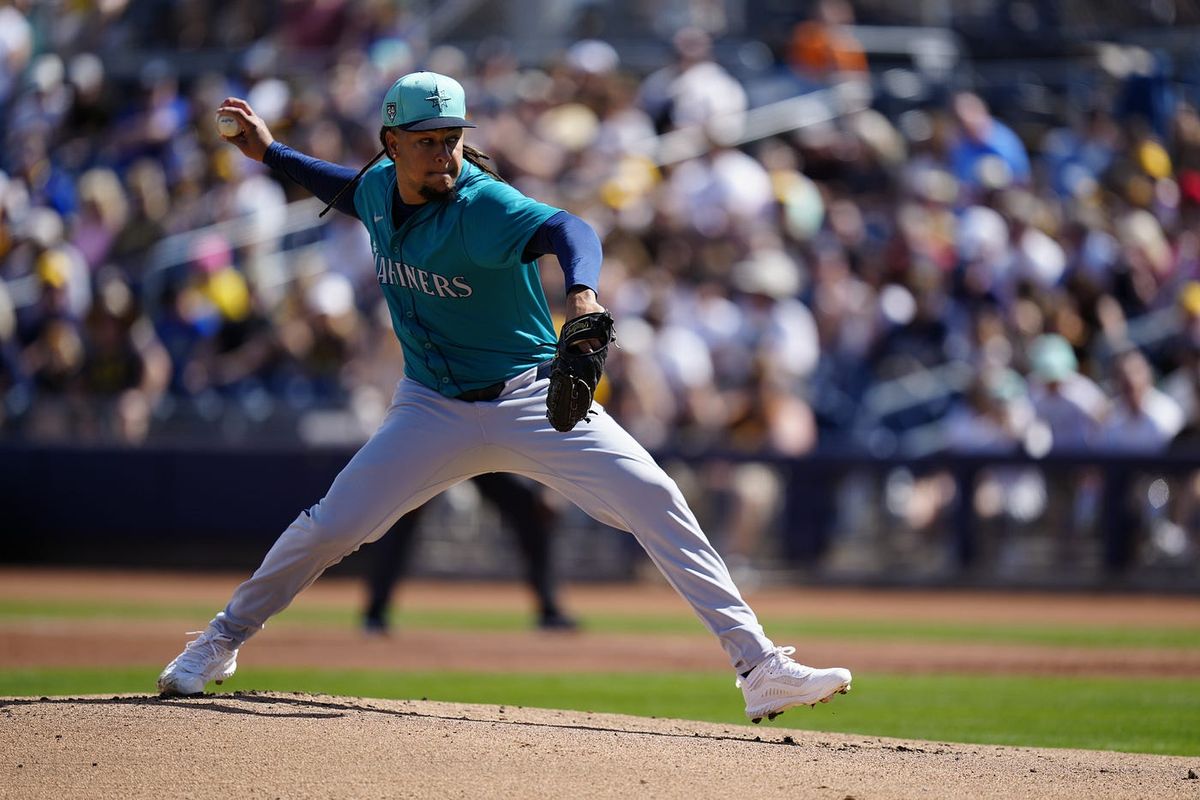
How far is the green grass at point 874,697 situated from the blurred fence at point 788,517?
526cm

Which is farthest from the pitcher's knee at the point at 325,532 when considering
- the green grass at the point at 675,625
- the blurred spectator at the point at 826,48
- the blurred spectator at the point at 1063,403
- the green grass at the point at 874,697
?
the blurred spectator at the point at 826,48

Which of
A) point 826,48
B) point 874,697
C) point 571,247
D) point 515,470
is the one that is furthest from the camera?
point 826,48

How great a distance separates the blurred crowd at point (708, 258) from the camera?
15.7m

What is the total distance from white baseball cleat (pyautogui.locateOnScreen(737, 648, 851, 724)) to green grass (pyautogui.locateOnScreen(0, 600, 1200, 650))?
5673 millimetres

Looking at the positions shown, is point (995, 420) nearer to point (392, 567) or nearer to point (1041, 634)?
point (1041, 634)

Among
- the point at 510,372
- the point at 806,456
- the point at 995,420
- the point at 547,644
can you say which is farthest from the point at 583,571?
the point at 510,372

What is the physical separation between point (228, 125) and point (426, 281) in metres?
1.21

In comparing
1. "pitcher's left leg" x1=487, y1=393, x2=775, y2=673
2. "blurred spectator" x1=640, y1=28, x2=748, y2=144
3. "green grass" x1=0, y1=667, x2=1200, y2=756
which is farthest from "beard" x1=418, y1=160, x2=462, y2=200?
"blurred spectator" x1=640, y1=28, x2=748, y2=144

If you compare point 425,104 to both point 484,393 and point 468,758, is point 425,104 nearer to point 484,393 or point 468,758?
point 484,393

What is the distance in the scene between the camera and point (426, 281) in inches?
243

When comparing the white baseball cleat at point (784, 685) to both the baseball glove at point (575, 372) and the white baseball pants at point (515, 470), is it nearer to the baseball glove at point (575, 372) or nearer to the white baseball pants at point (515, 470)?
the white baseball pants at point (515, 470)

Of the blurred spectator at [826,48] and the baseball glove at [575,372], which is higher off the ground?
the blurred spectator at [826,48]

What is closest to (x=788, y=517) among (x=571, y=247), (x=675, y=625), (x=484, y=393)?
(x=675, y=625)

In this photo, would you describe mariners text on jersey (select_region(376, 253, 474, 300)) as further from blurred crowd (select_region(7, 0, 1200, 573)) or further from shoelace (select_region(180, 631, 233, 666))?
blurred crowd (select_region(7, 0, 1200, 573))
